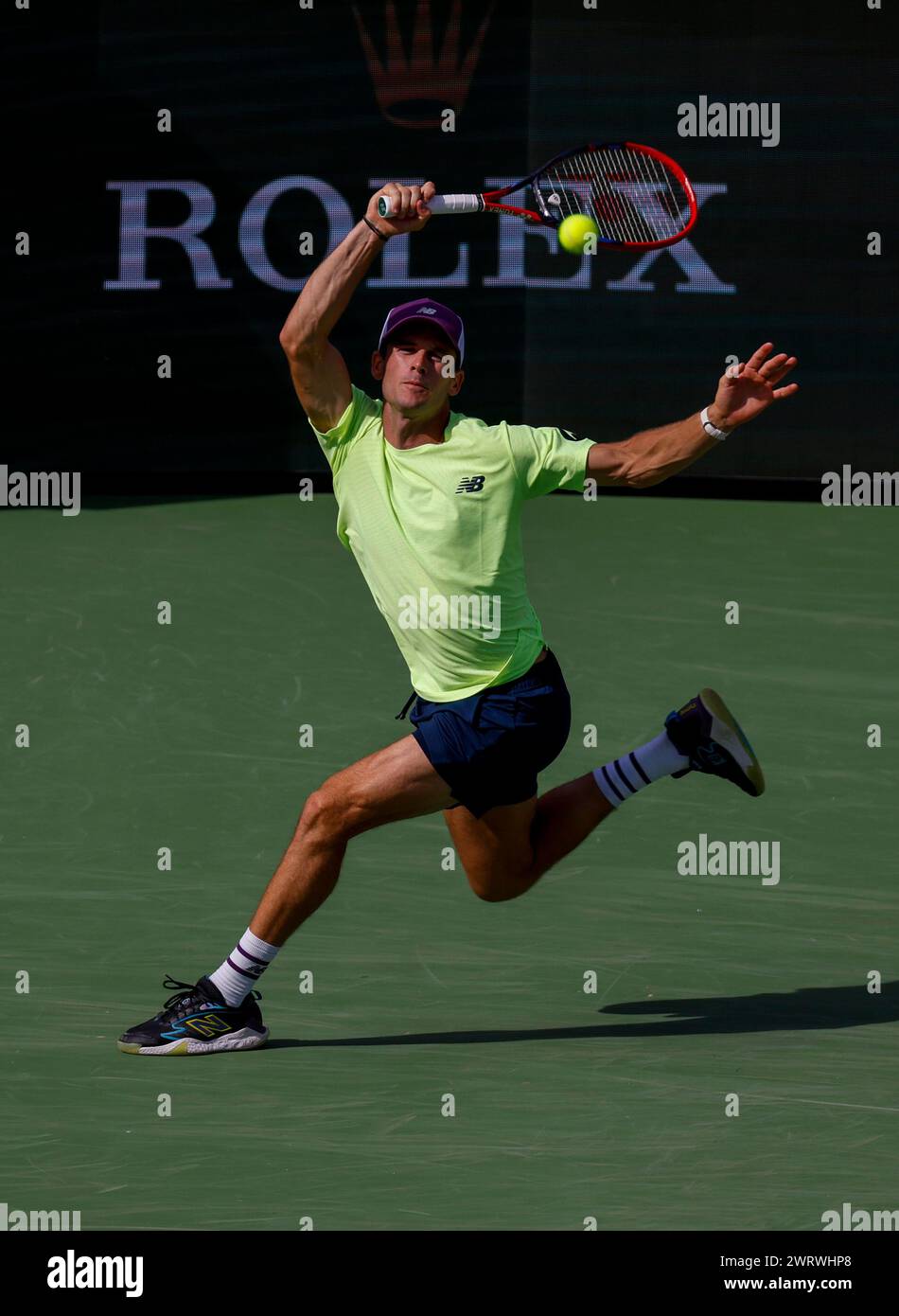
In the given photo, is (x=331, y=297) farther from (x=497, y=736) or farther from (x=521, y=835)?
(x=521, y=835)

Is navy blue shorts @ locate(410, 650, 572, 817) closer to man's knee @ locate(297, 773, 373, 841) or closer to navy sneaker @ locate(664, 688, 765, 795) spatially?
man's knee @ locate(297, 773, 373, 841)

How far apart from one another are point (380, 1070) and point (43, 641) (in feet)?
19.5

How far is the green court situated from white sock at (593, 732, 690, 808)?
60cm

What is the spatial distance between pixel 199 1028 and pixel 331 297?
7.05 feet

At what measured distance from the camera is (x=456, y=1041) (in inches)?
284

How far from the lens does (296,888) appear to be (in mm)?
7070

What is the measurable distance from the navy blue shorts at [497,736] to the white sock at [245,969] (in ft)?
2.31

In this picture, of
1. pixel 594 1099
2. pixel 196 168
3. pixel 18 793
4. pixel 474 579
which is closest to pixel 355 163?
pixel 196 168

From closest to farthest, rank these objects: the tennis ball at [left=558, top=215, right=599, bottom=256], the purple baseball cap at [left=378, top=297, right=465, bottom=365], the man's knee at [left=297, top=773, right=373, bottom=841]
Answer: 1. the man's knee at [left=297, top=773, right=373, bottom=841]
2. the purple baseball cap at [left=378, top=297, right=465, bottom=365]
3. the tennis ball at [left=558, top=215, right=599, bottom=256]

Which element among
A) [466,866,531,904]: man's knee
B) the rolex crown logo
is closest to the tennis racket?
the rolex crown logo

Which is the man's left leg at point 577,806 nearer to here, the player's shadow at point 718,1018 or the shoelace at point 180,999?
the player's shadow at point 718,1018

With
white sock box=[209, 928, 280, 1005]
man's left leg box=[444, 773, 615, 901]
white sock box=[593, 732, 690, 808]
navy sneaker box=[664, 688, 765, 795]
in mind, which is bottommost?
white sock box=[209, 928, 280, 1005]

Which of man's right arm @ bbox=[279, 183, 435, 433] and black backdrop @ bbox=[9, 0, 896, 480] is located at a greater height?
black backdrop @ bbox=[9, 0, 896, 480]

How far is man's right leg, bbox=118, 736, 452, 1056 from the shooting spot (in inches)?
276
